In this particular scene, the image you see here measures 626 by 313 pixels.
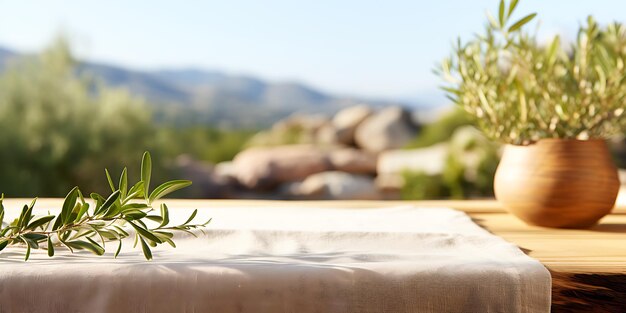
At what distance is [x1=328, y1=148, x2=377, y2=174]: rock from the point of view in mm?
7207

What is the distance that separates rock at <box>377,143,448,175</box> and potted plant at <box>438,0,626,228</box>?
583 cm

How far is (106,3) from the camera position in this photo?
11.3 metres

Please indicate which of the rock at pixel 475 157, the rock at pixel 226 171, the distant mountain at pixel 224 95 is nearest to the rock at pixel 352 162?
the rock at pixel 475 157

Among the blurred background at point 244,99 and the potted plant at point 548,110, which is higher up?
the blurred background at point 244,99

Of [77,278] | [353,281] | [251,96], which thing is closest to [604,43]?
[353,281]

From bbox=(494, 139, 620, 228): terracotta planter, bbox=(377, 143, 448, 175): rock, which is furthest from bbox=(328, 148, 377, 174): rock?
bbox=(494, 139, 620, 228): terracotta planter

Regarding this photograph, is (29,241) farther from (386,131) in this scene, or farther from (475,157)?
(386,131)

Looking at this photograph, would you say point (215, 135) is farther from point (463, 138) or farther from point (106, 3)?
point (106, 3)

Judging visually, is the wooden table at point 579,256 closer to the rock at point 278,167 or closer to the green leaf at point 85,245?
the green leaf at point 85,245

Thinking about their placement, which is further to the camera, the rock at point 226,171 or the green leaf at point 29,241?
the rock at point 226,171

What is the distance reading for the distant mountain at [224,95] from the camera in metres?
9.41

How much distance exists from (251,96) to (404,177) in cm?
490

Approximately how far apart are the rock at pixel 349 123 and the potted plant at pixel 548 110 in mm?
7300

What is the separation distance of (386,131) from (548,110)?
705 centimetres
